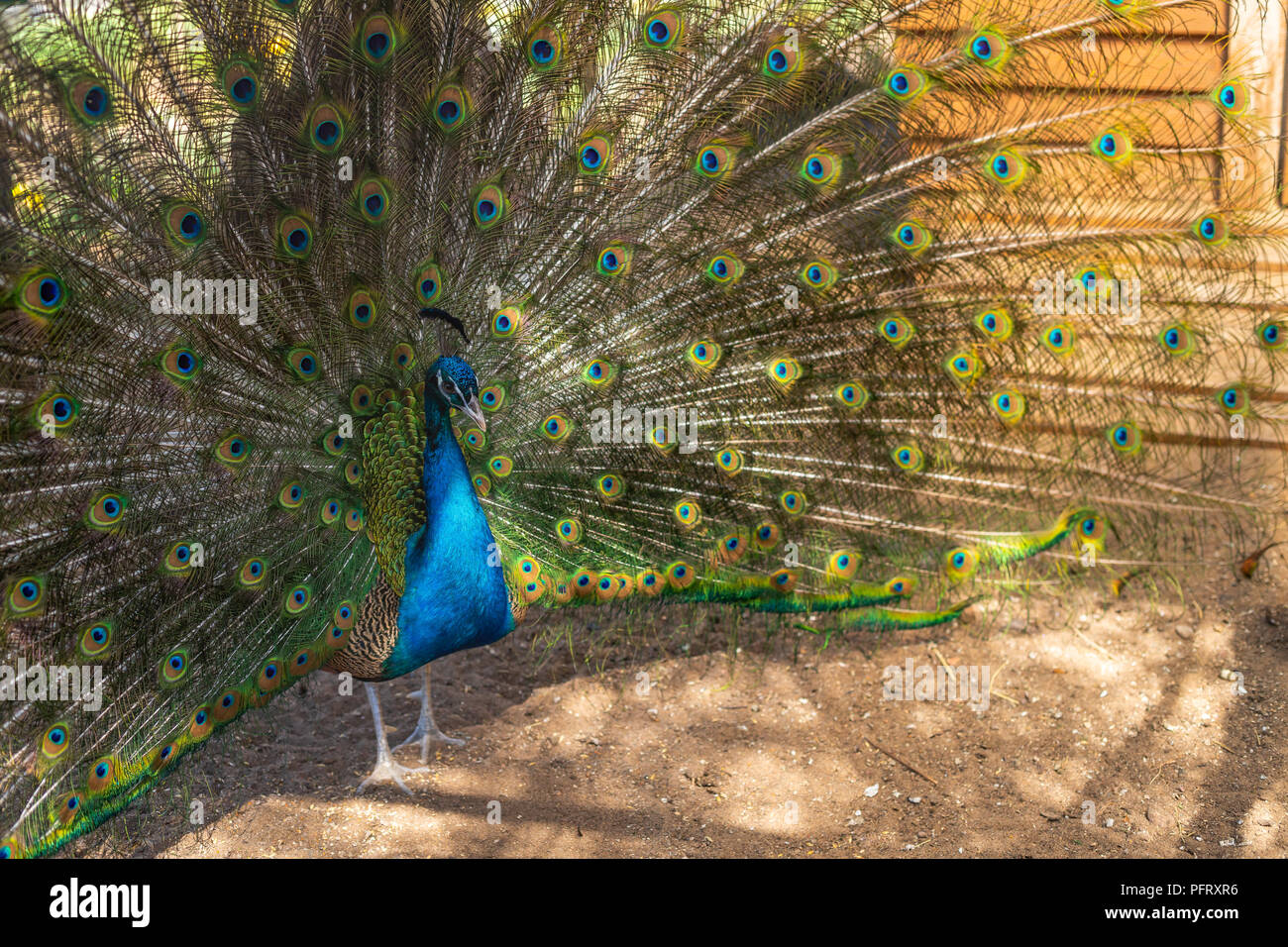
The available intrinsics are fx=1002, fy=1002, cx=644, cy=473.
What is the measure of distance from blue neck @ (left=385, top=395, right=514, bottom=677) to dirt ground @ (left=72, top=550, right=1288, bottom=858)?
2.58 feet

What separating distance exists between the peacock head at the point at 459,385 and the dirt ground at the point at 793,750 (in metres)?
1.44

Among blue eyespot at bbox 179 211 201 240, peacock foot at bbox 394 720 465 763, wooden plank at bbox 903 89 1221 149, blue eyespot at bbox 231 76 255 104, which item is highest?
wooden plank at bbox 903 89 1221 149

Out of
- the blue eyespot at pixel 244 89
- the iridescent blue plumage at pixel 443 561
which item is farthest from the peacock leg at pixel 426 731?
the blue eyespot at pixel 244 89

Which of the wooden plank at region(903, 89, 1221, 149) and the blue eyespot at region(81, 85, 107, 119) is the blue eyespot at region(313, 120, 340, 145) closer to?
the blue eyespot at region(81, 85, 107, 119)

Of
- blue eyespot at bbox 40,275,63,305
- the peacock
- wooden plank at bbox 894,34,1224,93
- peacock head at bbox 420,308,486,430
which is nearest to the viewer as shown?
blue eyespot at bbox 40,275,63,305

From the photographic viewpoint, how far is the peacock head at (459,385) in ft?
10.3

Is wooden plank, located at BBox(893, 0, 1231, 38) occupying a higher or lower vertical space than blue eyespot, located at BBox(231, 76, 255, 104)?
higher

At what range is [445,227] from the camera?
3.40 meters

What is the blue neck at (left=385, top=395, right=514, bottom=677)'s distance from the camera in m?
3.39

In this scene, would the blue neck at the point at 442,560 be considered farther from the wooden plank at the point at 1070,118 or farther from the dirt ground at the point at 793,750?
the wooden plank at the point at 1070,118

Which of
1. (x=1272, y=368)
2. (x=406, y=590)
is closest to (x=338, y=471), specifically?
(x=406, y=590)

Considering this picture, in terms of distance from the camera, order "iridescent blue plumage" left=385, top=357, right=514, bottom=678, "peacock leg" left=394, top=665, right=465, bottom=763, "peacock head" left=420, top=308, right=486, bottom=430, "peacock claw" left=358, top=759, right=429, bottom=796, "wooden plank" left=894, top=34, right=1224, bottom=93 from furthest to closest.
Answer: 1. "peacock leg" left=394, top=665, right=465, bottom=763
2. "peacock claw" left=358, top=759, right=429, bottom=796
3. "wooden plank" left=894, top=34, right=1224, bottom=93
4. "iridescent blue plumage" left=385, top=357, right=514, bottom=678
5. "peacock head" left=420, top=308, right=486, bottom=430

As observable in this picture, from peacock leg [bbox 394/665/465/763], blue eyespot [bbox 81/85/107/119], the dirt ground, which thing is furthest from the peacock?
the dirt ground
